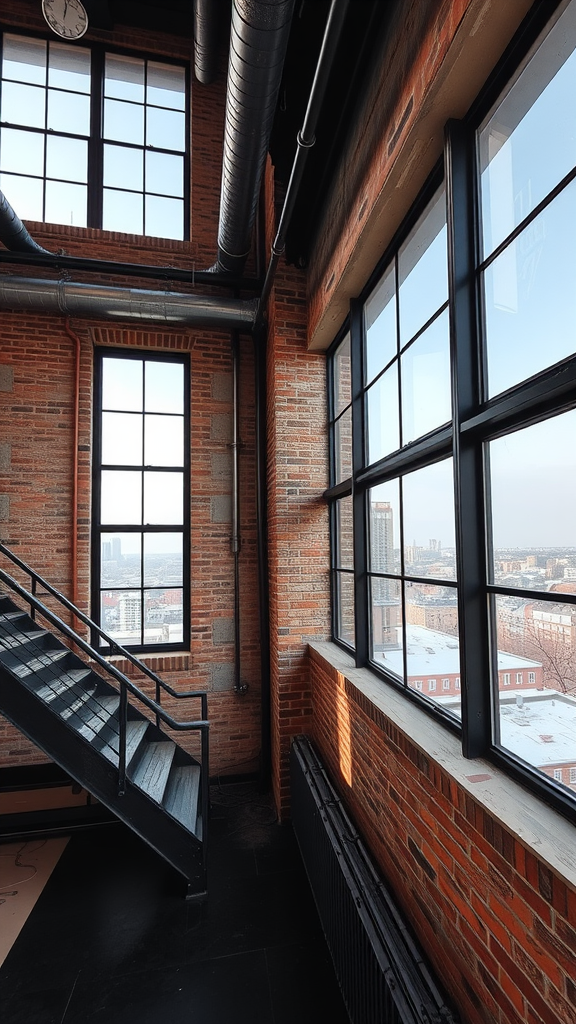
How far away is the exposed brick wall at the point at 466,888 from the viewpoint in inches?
41.6

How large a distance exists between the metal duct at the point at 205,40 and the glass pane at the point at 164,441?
310 cm

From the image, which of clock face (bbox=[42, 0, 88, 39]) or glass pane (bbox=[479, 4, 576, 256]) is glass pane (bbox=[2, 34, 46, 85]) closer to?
clock face (bbox=[42, 0, 88, 39])

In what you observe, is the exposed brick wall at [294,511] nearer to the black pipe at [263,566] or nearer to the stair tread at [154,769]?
the black pipe at [263,566]

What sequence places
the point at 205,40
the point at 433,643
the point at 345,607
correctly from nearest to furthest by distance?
1. the point at 433,643
2. the point at 345,607
3. the point at 205,40

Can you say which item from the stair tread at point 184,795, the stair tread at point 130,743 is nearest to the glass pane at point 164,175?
the stair tread at point 130,743

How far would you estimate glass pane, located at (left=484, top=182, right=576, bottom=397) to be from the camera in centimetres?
121

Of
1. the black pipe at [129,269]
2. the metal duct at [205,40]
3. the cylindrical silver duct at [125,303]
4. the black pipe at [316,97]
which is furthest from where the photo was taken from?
the black pipe at [129,269]

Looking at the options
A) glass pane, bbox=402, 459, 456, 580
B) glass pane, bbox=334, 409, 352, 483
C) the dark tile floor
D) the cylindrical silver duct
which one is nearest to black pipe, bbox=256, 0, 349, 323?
the cylindrical silver duct

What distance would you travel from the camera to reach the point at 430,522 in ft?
6.41

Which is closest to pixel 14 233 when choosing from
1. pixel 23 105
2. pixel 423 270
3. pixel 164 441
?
pixel 23 105

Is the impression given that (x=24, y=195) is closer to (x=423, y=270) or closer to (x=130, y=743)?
(x=423, y=270)

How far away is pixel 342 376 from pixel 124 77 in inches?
154

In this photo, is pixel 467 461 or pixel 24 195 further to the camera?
pixel 24 195

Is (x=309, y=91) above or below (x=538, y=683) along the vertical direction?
above
